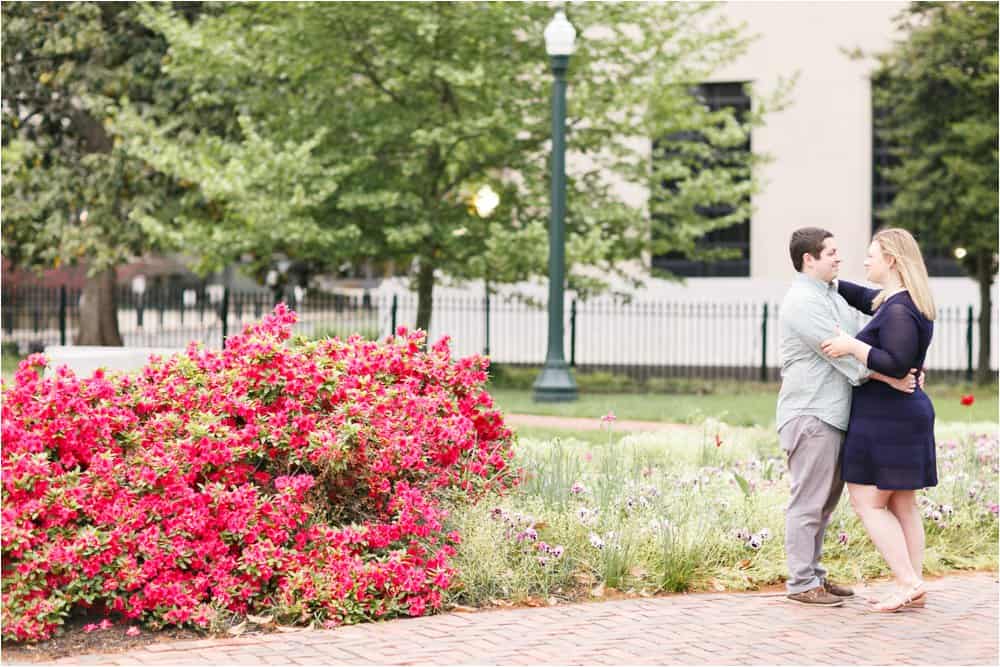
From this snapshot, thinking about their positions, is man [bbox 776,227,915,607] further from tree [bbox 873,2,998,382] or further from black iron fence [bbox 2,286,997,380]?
black iron fence [bbox 2,286,997,380]

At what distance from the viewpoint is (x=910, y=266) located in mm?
6496

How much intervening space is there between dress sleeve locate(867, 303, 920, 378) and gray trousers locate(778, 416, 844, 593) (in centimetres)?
44

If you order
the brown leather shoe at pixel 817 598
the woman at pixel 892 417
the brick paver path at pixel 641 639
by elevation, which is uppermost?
the woman at pixel 892 417

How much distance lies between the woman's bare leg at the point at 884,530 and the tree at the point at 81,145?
16.7 meters

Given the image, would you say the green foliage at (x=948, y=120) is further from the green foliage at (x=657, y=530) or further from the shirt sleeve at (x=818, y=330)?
the shirt sleeve at (x=818, y=330)

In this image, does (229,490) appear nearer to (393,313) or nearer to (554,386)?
(554,386)

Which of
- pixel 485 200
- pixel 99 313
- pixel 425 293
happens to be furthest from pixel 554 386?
pixel 99 313

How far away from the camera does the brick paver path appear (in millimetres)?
5480

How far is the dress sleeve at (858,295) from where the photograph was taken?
683 cm

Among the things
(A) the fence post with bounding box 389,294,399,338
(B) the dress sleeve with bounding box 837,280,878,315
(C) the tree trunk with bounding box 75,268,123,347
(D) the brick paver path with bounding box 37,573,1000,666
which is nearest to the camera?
(D) the brick paver path with bounding box 37,573,1000,666

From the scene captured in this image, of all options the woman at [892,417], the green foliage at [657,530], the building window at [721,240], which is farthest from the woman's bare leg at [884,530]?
the building window at [721,240]

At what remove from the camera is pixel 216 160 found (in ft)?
65.4

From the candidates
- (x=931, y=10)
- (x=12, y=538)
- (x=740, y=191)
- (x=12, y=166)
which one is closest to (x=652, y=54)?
(x=740, y=191)

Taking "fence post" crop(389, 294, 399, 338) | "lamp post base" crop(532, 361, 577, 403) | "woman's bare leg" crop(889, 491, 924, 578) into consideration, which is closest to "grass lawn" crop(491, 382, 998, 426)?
"lamp post base" crop(532, 361, 577, 403)
